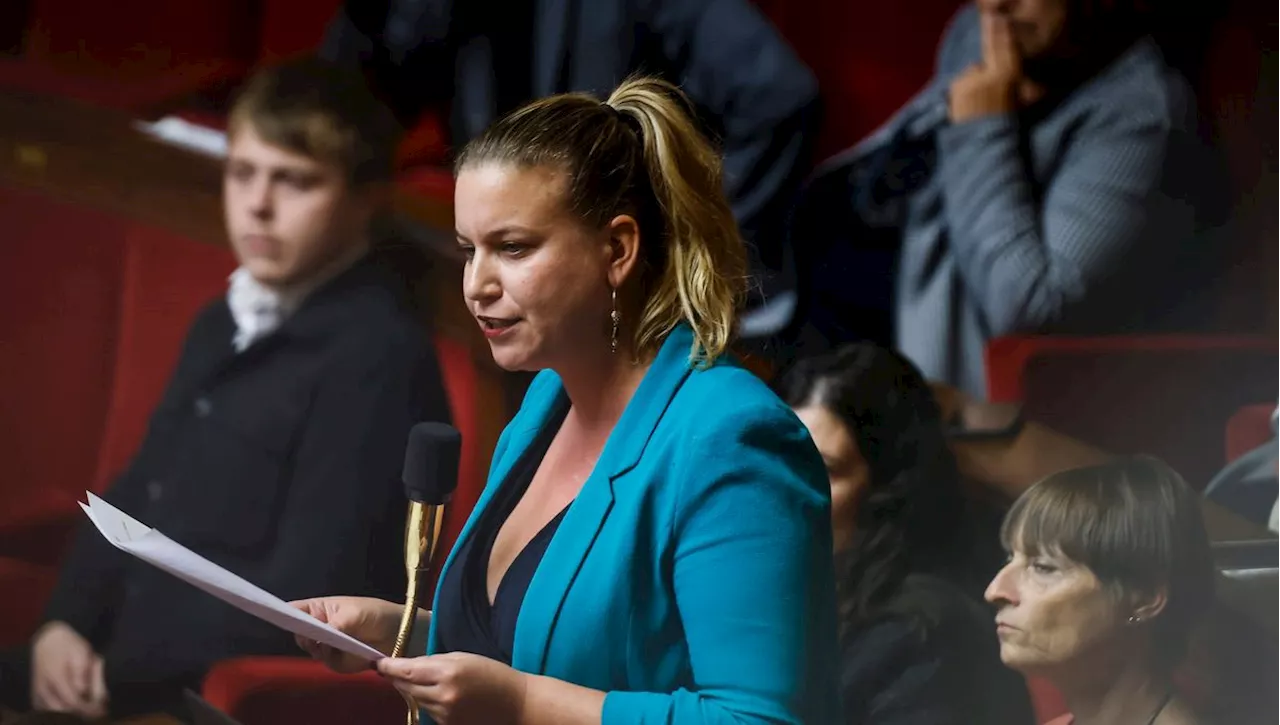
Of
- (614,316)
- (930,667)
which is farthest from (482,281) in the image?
(930,667)

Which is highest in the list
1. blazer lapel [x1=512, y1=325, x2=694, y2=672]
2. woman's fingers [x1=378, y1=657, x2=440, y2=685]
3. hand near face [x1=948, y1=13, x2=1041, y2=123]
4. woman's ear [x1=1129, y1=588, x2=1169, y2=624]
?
hand near face [x1=948, y1=13, x2=1041, y2=123]

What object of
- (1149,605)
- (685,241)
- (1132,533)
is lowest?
(1149,605)

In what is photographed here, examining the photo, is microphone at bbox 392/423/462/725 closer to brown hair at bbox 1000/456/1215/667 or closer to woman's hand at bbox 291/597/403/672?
woman's hand at bbox 291/597/403/672

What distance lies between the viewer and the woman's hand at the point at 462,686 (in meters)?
1.71

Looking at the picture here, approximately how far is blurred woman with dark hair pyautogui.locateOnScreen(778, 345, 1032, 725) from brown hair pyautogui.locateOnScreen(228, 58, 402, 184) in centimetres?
79

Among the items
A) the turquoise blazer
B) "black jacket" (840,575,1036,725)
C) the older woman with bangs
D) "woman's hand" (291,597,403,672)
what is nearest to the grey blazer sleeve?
the older woman with bangs

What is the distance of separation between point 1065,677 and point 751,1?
1.26m

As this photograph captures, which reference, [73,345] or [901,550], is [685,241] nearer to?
[901,550]

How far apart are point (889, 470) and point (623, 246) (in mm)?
707

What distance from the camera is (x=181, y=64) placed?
2385mm

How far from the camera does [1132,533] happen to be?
239 centimetres

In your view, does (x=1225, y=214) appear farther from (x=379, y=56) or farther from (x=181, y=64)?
(x=181, y=64)

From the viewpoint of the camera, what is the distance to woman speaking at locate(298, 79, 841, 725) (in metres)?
1.75

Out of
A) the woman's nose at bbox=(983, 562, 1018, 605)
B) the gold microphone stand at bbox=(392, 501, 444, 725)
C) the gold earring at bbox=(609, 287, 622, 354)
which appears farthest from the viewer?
the woman's nose at bbox=(983, 562, 1018, 605)
